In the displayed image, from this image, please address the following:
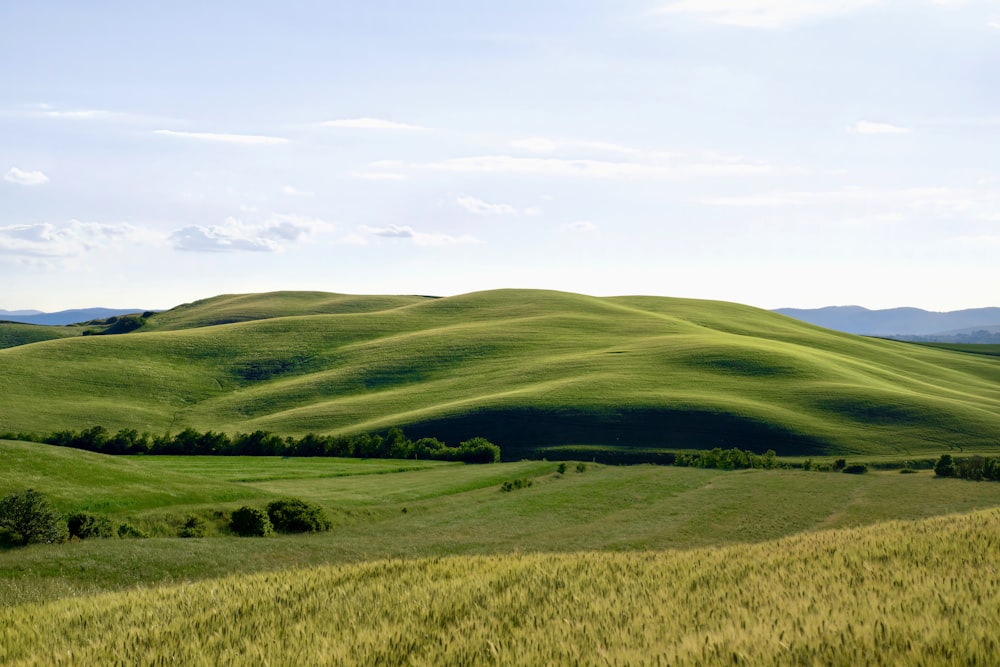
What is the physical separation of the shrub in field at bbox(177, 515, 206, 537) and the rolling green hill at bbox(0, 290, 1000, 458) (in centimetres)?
4413

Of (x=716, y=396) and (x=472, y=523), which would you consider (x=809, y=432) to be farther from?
(x=472, y=523)

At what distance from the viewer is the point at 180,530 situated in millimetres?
33375

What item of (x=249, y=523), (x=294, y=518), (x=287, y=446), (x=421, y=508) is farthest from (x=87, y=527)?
(x=287, y=446)

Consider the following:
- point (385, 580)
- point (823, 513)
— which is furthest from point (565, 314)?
point (385, 580)

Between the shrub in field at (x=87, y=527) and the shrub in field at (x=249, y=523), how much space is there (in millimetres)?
5500

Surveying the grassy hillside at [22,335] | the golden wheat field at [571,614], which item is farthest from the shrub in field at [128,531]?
the grassy hillside at [22,335]

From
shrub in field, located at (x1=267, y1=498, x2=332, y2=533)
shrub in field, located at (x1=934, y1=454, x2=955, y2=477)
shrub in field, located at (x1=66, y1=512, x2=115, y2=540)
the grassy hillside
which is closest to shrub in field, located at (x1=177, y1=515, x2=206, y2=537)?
shrub in field, located at (x1=267, y1=498, x2=332, y2=533)

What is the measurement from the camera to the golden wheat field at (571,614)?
7.17 meters

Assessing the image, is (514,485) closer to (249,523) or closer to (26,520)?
(249,523)

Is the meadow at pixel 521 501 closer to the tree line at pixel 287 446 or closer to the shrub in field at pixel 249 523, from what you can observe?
the shrub in field at pixel 249 523

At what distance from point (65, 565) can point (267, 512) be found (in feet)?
41.6

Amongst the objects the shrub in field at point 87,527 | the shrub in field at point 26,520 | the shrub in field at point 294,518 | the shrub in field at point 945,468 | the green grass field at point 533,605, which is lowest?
the shrub in field at point 945,468

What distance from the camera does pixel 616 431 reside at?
259ft

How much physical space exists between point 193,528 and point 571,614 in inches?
1108
